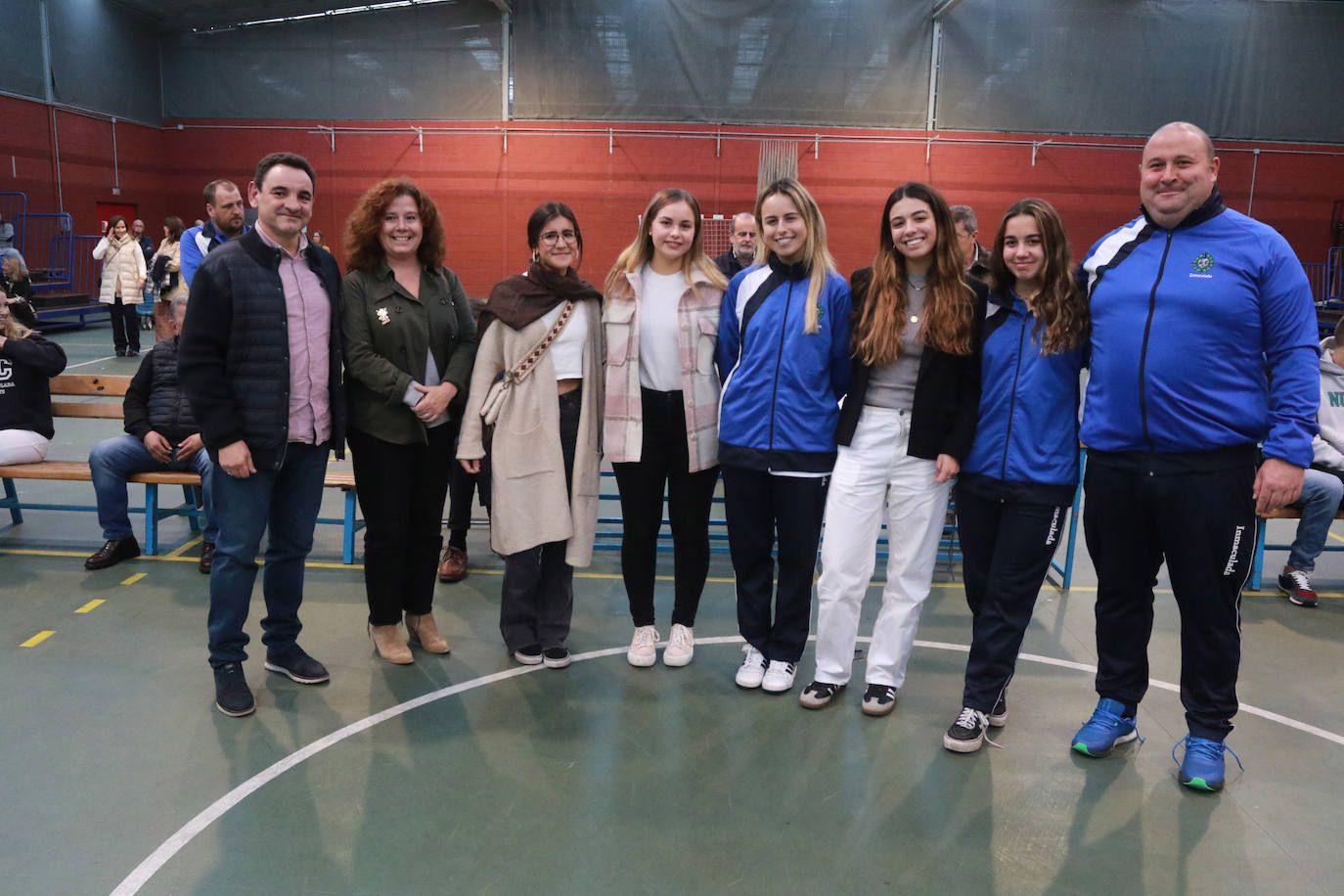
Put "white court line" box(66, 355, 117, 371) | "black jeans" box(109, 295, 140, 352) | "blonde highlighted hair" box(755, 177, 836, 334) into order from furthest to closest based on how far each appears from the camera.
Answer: "black jeans" box(109, 295, 140, 352), "white court line" box(66, 355, 117, 371), "blonde highlighted hair" box(755, 177, 836, 334)

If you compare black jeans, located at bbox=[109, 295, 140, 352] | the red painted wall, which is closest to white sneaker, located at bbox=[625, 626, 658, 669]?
black jeans, located at bbox=[109, 295, 140, 352]

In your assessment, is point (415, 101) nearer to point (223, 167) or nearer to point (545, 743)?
point (223, 167)

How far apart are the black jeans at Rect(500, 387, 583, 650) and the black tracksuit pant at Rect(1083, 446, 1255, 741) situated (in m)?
1.93

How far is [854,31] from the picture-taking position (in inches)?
666

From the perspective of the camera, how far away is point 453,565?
4914 millimetres

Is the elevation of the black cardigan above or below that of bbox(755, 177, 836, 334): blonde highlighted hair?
below

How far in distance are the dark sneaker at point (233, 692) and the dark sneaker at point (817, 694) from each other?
196cm

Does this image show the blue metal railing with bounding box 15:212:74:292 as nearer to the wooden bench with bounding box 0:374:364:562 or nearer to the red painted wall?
the red painted wall

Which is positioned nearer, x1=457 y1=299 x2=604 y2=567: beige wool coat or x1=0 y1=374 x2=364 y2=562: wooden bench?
x1=457 y1=299 x2=604 y2=567: beige wool coat

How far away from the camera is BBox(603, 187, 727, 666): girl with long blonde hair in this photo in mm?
3598

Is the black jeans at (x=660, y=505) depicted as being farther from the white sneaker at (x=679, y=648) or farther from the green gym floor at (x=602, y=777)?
the green gym floor at (x=602, y=777)

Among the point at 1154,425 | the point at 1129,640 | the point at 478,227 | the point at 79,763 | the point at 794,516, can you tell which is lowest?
the point at 79,763

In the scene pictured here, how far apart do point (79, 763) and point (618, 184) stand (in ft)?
51.9

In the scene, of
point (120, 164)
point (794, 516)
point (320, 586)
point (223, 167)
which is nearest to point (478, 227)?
point (223, 167)
